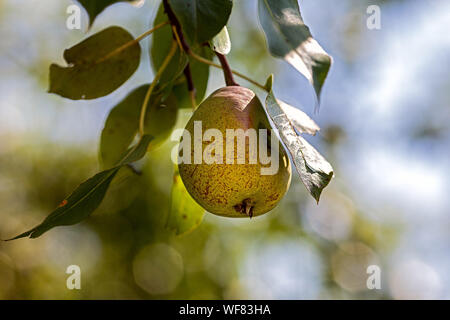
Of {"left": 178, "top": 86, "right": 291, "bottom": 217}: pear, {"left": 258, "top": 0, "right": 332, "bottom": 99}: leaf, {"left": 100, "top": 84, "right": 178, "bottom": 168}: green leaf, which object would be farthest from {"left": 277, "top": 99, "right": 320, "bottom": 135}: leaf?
{"left": 100, "top": 84, "right": 178, "bottom": 168}: green leaf

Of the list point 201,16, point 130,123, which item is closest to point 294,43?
point 201,16

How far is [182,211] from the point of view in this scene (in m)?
1.06

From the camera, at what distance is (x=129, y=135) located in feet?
3.71

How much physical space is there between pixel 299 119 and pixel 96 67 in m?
0.48

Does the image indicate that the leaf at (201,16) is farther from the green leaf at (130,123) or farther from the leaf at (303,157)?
the green leaf at (130,123)

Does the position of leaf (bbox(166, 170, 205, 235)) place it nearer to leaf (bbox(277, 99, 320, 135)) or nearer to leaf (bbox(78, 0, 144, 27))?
leaf (bbox(277, 99, 320, 135))

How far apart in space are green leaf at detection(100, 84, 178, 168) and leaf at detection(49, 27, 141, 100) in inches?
3.4

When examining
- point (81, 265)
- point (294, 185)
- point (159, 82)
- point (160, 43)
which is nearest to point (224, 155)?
point (159, 82)

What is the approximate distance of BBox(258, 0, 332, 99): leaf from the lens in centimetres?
64

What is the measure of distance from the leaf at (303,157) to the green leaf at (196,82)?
1.43 ft

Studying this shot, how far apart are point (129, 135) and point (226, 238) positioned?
6.33ft

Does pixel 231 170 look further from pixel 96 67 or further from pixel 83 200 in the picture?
pixel 96 67

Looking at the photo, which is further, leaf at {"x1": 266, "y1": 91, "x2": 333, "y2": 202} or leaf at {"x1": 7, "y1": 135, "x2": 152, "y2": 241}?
leaf at {"x1": 7, "y1": 135, "x2": 152, "y2": 241}

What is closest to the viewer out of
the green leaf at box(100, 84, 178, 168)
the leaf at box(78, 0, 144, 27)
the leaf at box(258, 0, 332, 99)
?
the leaf at box(258, 0, 332, 99)
